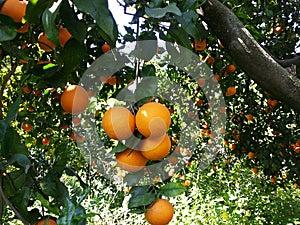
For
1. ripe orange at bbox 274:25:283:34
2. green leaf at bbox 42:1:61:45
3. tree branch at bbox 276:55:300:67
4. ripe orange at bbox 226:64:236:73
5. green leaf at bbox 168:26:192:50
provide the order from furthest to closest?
ripe orange at bbox 274:25:283:34, ripe orange at bbox 226:64:236:73, tree branch at bbox 276:55:300:67, green leaf at bbox 168:26:192:50, green leaf at bbox 42:1:61:45

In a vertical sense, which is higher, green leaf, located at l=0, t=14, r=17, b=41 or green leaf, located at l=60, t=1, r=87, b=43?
green leaf, located at l=60, t=1, r=87, b=43

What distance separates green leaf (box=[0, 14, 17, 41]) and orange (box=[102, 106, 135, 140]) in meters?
0.21

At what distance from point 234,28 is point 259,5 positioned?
1.14 m

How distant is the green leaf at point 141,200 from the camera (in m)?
0.77

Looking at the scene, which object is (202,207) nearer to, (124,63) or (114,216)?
(114,216)

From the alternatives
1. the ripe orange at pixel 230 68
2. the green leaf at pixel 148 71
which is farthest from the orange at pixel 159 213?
the ripe orange at pixel 230 68

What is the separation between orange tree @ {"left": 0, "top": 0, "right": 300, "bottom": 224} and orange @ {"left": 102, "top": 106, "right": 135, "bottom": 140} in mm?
27

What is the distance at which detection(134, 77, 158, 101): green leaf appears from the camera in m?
0.75

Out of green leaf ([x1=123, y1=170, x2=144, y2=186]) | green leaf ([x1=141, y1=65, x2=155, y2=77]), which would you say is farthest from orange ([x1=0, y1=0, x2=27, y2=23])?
green leaf ([x1=123, y1=170, x2=144, y2=186])

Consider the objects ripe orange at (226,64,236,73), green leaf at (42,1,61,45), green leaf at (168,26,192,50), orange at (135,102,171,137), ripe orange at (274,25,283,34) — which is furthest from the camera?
ripe orange at (274,25,283,34)

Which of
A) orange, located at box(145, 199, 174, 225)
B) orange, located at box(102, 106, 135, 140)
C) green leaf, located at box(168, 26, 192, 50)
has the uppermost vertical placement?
green leaf, located at box(168, 26, 192, 50)

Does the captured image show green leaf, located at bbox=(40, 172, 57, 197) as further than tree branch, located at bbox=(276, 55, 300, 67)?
No

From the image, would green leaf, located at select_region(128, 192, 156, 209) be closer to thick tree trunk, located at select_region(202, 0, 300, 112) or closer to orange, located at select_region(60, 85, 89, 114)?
orange, located at select_region(60, 85, 89, 114)

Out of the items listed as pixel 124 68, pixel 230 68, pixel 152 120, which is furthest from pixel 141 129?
pixel 230 68
